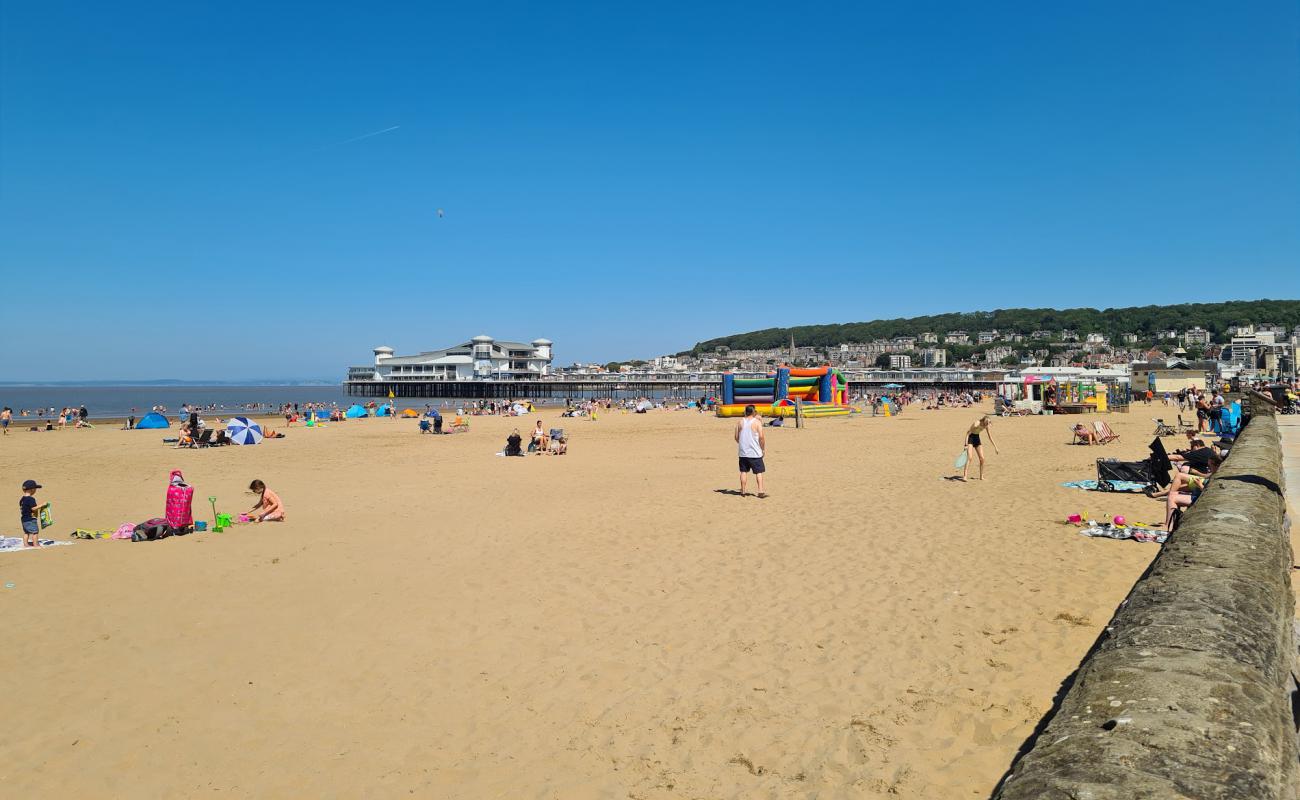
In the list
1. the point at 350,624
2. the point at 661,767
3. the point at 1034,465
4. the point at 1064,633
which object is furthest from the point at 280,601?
the point at 1034,465

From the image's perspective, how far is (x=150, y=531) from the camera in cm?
905

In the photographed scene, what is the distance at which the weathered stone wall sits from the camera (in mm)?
1755

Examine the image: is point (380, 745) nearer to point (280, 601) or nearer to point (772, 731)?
point (772, 731)

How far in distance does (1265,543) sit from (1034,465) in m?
11.6

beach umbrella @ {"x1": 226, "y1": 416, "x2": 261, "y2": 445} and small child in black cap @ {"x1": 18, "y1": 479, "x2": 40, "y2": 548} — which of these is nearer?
small child in black cap @ {"x1": 18, "y1": 479, "x2": 40, "y2": 548}

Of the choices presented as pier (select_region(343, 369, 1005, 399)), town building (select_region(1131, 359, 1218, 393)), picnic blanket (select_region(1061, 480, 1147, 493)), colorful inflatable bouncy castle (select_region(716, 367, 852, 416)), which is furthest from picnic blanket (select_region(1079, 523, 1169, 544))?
pier (select_region(343, 369, 1005, 399))

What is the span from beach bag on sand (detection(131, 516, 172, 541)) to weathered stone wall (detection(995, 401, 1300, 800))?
9.73 metres

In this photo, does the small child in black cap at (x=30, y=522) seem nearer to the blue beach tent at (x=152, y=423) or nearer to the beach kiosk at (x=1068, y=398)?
the blue beach tent at (x=152, y=423)

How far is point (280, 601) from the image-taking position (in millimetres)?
6461

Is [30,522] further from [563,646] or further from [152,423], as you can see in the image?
[152,423]

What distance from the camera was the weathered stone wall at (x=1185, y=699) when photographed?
1.75 meters

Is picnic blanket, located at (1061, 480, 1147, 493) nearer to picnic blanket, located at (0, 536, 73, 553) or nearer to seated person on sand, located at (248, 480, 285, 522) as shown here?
seated person on sand, located at (248, 480, 285, 522)

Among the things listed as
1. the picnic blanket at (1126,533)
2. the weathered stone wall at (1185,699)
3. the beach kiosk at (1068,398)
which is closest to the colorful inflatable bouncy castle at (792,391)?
the beach kiosk at (1068,398)

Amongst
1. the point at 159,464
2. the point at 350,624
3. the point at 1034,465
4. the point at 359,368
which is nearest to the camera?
the point at 350,624
